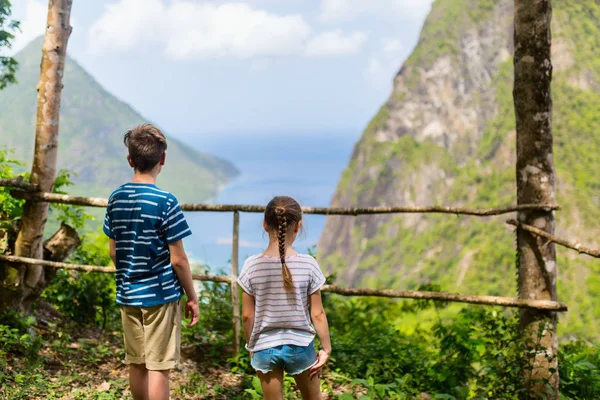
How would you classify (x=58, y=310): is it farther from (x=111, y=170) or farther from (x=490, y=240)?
(x=490, y=240)

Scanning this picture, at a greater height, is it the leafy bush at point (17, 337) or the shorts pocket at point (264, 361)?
the shorts pocket at point (264, 361)

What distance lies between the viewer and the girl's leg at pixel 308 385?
101 inches

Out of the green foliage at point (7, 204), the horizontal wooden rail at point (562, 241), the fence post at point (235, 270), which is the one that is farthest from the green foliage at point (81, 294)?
the horizontal wooden rail at point (562, 241)

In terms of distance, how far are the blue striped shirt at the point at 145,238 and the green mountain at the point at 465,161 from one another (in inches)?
2377

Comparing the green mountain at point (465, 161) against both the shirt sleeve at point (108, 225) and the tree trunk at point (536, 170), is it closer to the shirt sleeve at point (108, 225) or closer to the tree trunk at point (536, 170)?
the tree trunk at point (536, 170)

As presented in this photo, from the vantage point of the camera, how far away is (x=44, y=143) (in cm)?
429

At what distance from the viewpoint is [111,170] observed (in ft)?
181

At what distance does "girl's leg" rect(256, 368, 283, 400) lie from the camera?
2.53 meters

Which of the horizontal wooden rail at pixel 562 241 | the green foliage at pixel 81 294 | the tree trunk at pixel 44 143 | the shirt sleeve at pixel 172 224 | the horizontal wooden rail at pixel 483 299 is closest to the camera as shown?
the shirt sleeve at pixel 172 224

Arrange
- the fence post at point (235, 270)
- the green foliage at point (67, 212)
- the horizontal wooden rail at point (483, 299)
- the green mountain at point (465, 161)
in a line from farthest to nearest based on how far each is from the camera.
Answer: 1. the green mountain at point (465, 161)
2. the green foliage at point (67, 212)
3. the fence post at point (235, 270)
4. the horizontal wooden rail at point (483, 299)

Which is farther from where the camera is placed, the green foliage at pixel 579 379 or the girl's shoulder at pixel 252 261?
the green foliage at pixel 579 379

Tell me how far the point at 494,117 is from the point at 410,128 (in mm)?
16985

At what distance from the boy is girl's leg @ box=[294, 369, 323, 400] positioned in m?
0.53

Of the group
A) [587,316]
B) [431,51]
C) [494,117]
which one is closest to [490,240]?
[587,316]
